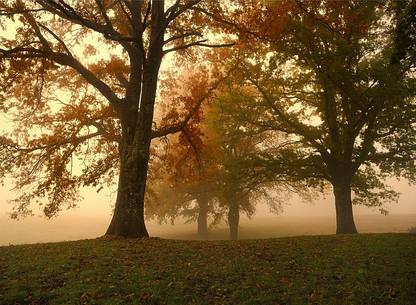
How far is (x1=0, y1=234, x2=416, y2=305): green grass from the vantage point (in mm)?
8250

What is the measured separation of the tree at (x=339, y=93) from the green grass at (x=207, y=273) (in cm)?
679

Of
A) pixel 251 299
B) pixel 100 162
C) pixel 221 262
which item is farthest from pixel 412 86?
pixel 100 162

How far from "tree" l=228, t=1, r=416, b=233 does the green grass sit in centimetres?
679

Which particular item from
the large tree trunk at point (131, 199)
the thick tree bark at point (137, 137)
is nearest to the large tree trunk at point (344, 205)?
the thick tree bark at point (137, 137)

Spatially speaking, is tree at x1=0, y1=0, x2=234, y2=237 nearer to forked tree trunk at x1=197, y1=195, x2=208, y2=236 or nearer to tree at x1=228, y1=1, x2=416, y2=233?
tree at x1=228, y1=1, x2=416, y2=233

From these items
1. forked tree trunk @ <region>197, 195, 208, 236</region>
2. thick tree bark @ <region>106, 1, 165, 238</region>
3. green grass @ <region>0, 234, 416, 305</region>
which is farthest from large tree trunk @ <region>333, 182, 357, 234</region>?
forked tree trunk @ <region>197, 195, 208, 236</region>

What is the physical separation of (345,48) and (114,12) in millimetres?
10334

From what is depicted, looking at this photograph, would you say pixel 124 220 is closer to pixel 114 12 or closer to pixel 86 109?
pixel 86 109

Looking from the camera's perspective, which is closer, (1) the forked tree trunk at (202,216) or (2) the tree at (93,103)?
(2) the tree at (93,103)

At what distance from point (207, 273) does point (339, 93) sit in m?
12.6

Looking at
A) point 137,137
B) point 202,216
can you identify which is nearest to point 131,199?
point 137,137

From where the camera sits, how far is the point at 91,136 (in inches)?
679

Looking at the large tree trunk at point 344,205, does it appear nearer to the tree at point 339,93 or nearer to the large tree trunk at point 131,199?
the tree at point 339,93

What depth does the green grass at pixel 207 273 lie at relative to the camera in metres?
8.25
